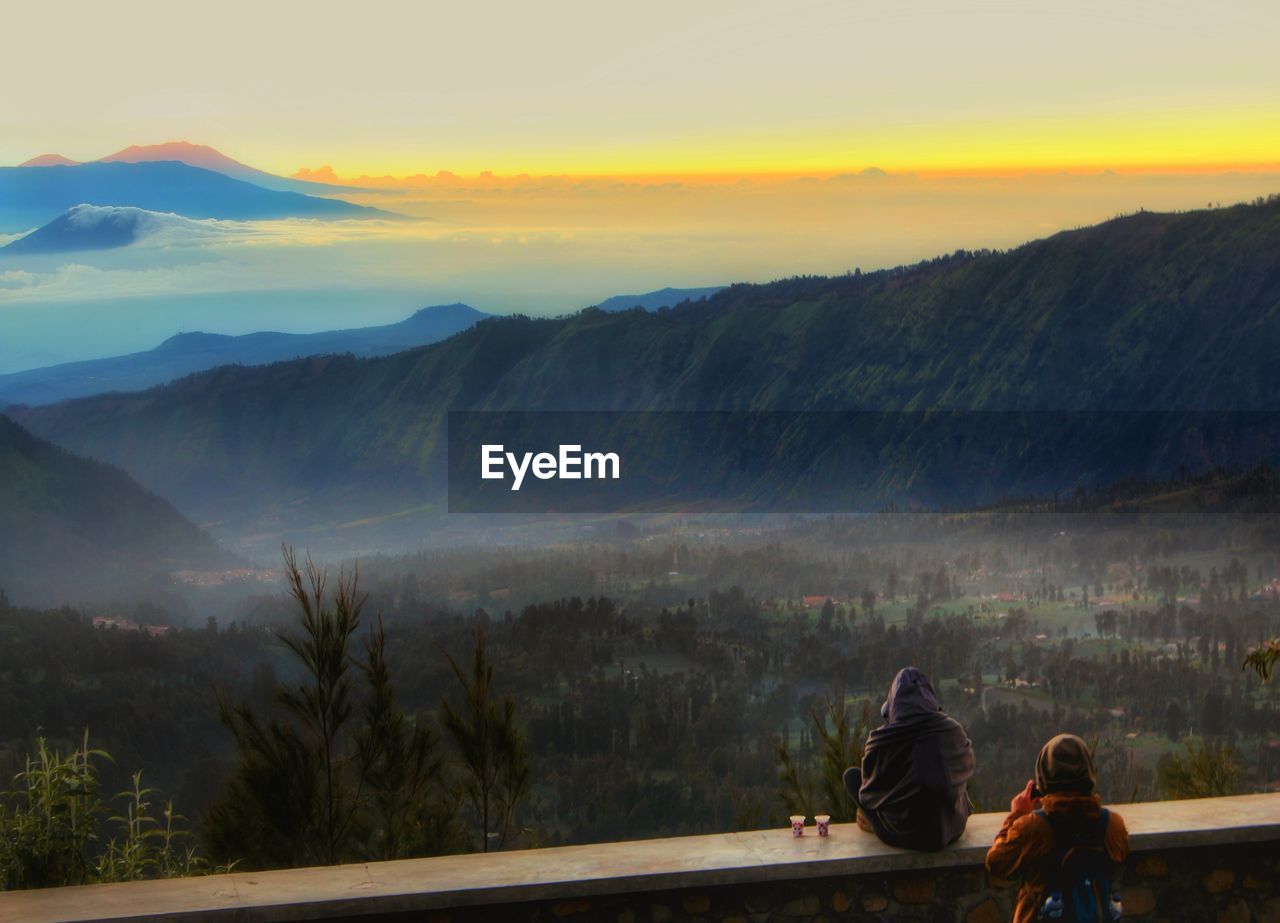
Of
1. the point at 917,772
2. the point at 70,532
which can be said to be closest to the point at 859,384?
the point at 70,532

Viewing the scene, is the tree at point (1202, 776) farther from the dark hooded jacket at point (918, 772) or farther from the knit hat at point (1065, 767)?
the knit hat at point (1065, 767)

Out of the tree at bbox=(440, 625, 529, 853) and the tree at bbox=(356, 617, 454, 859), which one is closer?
the tree at bbox=(440, 625, 529, 853)

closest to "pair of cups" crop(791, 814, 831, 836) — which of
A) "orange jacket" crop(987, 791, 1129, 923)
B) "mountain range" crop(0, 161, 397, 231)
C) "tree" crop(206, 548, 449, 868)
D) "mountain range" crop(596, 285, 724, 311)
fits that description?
"orange jacket" crop(987, 791, 1129, 923)

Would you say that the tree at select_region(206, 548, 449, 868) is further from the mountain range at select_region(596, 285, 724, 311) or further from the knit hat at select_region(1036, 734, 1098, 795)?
the mountain range at select_region(596, 285, 724, 311)

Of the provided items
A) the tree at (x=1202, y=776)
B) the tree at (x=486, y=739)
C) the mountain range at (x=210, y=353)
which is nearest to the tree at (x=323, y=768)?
the tree at (x=486, y=739)

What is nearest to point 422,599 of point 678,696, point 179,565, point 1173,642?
point 678,696

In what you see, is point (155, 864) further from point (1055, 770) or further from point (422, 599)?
point (422, 599)

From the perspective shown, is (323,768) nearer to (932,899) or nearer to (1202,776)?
(932,899)

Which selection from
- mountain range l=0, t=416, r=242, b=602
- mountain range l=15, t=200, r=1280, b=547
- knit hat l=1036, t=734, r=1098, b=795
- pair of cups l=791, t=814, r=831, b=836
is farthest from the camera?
mountain range l=15, t=200, r=1280, b=547
